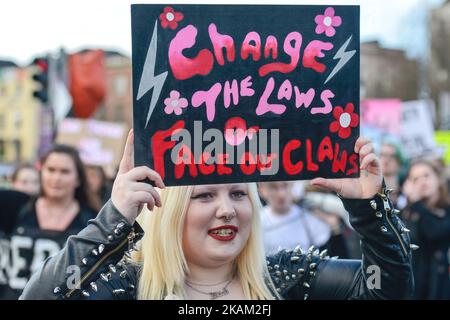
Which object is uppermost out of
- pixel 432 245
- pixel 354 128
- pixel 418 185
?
pixel 354 128

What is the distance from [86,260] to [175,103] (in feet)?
1.87

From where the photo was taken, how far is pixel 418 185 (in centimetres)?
672

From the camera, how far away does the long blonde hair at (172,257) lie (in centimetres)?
279

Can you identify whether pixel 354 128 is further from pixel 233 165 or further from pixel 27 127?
pixel 27 127

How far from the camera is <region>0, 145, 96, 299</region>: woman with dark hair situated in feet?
17.3

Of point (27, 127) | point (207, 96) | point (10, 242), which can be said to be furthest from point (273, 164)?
point (27, 127)

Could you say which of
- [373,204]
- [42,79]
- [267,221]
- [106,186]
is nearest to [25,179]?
[106,186]

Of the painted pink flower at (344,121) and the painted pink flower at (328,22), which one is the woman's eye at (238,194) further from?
the painted pink flower at (328,22)

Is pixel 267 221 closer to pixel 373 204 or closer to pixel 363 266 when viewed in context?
pixel 363 266

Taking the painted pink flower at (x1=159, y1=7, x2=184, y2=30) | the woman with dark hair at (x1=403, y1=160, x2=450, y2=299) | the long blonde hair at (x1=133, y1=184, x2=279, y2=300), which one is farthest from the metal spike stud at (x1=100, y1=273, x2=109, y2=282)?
the woman with dark hair at (x1=403, y1=160, x2=450, y2=299)

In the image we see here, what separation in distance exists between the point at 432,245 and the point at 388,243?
3.82 m

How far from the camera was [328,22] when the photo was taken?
2846mm

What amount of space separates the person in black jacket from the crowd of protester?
6.08 ft
